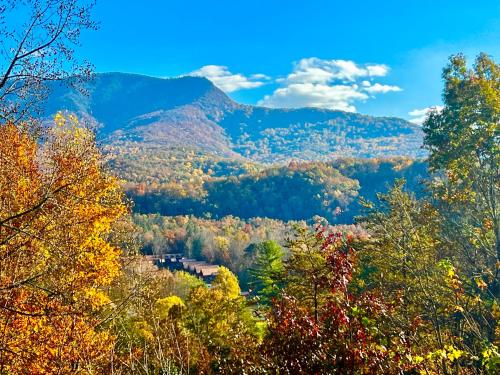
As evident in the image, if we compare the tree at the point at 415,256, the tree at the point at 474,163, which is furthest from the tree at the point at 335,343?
the tree at the point at 474,163

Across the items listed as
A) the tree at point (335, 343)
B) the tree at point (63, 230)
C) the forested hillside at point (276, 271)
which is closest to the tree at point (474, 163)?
the forested hillside at point (276, 271)

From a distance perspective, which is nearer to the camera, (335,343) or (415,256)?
(335,343)

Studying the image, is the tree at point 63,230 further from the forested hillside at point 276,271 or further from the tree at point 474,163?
the tree at point 474,163

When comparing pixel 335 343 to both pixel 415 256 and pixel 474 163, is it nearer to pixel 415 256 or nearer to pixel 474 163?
pixel 415 256

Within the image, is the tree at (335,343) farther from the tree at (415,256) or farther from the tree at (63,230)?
the tree at (63,230)

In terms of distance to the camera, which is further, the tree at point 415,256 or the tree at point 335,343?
the tree at point 415,256

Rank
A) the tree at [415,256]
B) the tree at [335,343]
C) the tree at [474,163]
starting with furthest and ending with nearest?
the tree at [474,163]
the tree at [415,256]
the tree at [335,343]

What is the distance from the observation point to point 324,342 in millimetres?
5496

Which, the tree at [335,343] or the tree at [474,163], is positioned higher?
the tree at [474,163]

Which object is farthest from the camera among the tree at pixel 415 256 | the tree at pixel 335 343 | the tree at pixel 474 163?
the tree at pixel 474 163

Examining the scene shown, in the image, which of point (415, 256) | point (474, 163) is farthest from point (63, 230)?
point (474, 163)

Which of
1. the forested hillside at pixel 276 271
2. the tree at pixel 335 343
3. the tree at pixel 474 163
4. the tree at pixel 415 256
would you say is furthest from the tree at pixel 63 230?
the tree at pixel 474 163

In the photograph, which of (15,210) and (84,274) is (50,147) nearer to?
(15,210)

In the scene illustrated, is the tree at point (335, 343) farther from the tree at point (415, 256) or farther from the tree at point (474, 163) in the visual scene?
the tree at point (474, 163)
